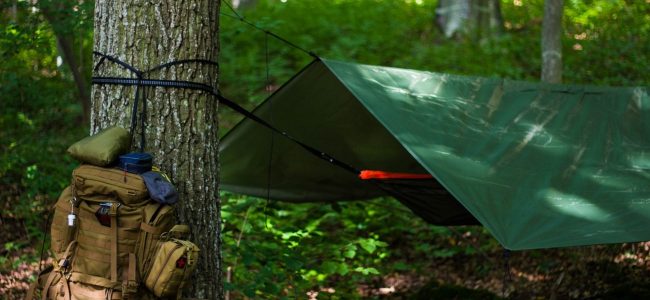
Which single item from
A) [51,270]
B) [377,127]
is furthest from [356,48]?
[51,270]

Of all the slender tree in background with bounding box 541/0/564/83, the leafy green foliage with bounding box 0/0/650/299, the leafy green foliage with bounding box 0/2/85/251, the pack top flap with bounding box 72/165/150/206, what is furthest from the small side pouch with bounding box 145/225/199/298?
the slender tree in background with bounding box 541/0/564/83

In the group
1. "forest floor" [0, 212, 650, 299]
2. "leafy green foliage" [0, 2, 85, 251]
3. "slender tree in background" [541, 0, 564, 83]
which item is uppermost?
"slender tree in background" [541, 0, 564, 83]

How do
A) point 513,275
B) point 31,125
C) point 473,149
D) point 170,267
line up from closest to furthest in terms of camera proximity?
point 170,267 → point 473,149 → point 513,275 → point 31,125

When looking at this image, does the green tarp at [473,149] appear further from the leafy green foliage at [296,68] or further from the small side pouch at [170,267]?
the small side pouch at [170,267]

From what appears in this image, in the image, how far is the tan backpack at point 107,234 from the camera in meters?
2.13

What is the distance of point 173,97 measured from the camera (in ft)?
8.19

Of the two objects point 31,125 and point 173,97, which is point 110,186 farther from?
point 31,125

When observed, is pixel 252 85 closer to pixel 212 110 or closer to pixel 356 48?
pixel 356 48

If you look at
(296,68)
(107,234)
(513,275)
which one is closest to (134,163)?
(107,234)

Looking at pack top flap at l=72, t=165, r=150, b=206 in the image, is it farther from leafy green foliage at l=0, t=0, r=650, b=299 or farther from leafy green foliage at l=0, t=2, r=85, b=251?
leafy green foliage at l=0, t=2, r=85, b=251

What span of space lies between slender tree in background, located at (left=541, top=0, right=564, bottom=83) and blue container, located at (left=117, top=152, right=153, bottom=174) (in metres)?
5.13

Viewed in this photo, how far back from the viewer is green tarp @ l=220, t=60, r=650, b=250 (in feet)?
8.81

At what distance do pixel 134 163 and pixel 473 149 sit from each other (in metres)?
1.49

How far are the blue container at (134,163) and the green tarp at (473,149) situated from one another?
1075 mm
